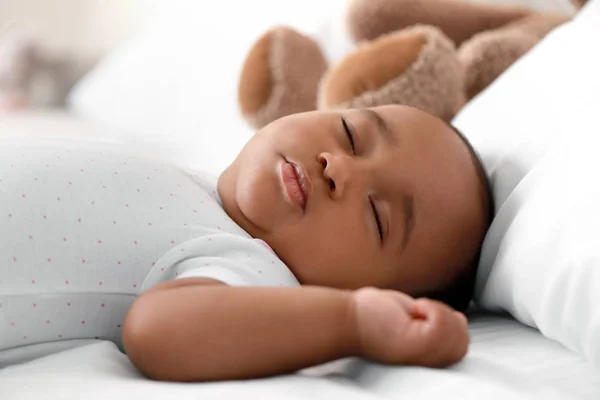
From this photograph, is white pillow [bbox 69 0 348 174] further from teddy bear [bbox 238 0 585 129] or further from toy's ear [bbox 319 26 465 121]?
toy's ear [bbox 319 26 465 121]

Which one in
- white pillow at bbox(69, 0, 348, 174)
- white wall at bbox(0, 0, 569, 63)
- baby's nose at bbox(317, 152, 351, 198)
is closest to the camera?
Answer: baby's nose at bbox(317, 152, 351, 198)

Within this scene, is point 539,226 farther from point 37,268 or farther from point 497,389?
point 37,268

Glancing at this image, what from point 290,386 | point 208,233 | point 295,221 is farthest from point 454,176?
point 290,386

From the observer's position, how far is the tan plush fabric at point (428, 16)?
1489 mm

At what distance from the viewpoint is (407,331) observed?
595 mm

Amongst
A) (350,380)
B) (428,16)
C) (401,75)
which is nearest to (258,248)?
(350,380)

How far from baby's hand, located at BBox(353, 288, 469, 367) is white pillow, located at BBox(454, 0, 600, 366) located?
0.13 m

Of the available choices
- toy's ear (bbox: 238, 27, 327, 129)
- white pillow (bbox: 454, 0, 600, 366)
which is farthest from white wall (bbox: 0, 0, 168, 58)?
white pillow (bbox: 454, 0, 600, 366)

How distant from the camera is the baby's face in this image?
846 millimetres

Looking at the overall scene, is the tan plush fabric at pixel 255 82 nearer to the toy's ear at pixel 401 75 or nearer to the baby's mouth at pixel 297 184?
the toy's ear at pixel 401 75

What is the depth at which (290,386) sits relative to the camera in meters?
0.56

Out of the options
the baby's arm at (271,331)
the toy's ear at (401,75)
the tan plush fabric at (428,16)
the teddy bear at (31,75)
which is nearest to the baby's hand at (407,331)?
the baby's arm at (271,331)

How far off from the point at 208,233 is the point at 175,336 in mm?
214

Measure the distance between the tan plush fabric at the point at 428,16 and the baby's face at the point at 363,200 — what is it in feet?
1.99
